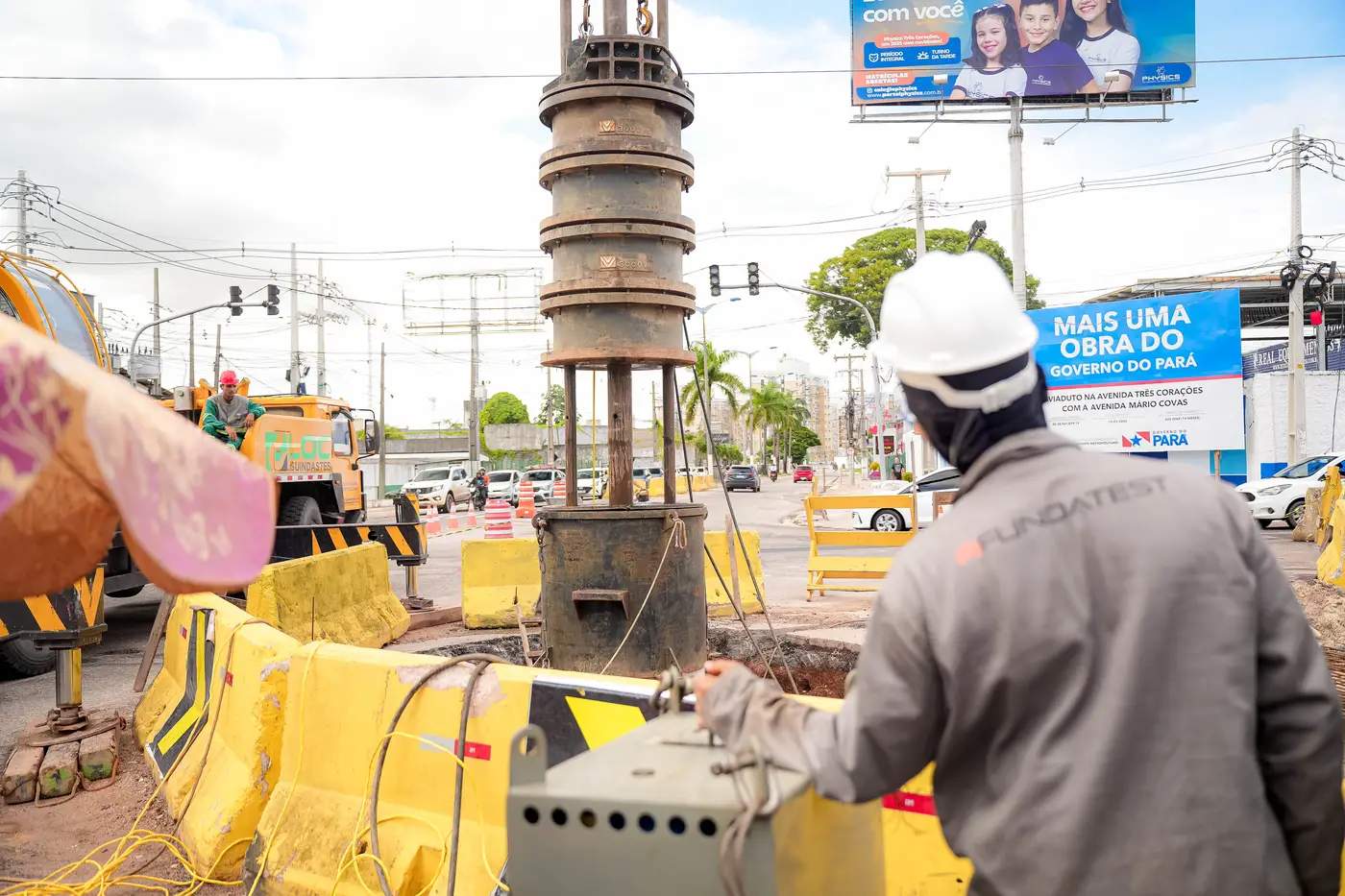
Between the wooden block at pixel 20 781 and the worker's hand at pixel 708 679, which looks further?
the wooden block at pixel 20 781

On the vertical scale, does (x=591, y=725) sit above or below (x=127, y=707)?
above

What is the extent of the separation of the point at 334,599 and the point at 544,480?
1237 inches

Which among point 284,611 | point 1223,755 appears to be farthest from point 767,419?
point 1223,755

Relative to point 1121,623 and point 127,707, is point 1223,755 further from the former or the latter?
point 127,707

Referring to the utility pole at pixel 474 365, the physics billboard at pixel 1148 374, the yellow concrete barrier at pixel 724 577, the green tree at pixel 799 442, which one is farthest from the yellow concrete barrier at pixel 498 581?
the green tree at pixel 799 442

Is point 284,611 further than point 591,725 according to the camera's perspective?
Yes

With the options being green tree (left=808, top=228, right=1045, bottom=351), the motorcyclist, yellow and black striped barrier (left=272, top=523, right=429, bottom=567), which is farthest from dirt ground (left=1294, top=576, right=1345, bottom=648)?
green tree (left=808, top=228, right=1045, bottom=351)

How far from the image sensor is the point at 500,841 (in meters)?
3.37

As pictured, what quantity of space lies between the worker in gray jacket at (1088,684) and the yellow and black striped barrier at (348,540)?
8702 mm

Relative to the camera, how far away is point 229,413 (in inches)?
394

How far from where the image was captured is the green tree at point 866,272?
50.2 m

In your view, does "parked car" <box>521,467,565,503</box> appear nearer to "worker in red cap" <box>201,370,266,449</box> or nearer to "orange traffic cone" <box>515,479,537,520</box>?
"orange traffic cone" <box>515,479,537,520</box>

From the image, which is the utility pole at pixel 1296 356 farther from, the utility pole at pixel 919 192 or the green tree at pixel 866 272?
the green tree at pixel 866 272

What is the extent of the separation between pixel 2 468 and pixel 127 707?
245 inches
